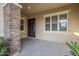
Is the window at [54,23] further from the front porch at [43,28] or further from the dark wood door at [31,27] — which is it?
the dark wood door at [31,27]

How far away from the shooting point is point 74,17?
8578mm

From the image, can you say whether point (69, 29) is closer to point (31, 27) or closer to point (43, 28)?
point (43, 28)

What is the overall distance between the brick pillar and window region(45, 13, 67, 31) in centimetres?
410

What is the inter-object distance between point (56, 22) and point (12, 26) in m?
4.89

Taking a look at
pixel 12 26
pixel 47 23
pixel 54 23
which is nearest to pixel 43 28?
pixel 47 23

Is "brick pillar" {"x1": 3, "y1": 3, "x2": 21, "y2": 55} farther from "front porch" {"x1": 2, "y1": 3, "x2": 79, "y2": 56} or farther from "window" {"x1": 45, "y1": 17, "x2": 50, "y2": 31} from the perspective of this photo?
"window" {"x1": 45, "y1": 17, "x2": 50, "y2": 31}

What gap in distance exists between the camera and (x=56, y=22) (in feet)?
33.5

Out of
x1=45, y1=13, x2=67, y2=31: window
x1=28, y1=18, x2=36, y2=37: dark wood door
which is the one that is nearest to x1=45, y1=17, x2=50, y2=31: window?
x1=45, y1=13, x2=67, y2=31: window

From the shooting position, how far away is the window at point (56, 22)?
9391mm

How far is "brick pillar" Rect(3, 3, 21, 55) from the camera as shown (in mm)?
5945

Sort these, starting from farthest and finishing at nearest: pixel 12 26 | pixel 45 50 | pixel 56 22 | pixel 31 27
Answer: pixel 31 27 → pixel 56 22 → pixel 45 50 → pixel 12 26

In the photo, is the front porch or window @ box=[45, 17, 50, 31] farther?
window @ box=[45, 17, 50, 31]

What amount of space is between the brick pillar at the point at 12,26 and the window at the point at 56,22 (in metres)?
4.10

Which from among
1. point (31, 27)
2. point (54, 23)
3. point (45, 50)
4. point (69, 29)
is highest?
point (54, 23)
